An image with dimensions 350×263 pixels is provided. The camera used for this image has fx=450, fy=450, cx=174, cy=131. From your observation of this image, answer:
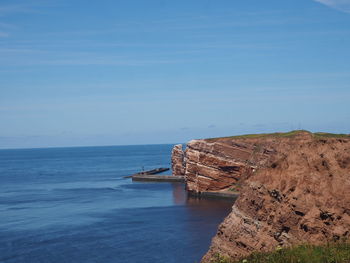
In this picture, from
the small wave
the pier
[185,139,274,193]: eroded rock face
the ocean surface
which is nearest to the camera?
the ocean surface

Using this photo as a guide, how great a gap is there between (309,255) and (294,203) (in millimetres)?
3790

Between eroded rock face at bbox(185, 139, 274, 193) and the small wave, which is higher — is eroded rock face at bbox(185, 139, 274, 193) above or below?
above

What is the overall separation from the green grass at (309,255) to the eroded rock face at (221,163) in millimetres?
52303

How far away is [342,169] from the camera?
18.6 m

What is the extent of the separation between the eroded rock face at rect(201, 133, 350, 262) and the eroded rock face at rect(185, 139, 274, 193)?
48679mm

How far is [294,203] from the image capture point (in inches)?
715

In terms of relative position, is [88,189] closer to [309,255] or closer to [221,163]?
[221,163]

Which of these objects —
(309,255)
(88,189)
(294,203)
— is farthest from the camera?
(88,189)

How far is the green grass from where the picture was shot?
1398 cm

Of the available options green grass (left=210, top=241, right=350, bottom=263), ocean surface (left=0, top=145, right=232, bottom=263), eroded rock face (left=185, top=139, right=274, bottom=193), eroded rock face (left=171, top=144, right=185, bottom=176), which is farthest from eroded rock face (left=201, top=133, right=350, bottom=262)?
eroded rock face (left=171, top=144, right=185, bottom=176)

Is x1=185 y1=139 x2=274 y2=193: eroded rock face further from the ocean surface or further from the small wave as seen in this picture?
the small wave

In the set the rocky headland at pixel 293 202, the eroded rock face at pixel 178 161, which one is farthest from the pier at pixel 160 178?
the rocky headland at pixel 293 202

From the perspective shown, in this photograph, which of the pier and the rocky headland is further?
the pier

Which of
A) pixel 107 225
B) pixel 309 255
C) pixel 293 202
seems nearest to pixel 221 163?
pixel 107 225
